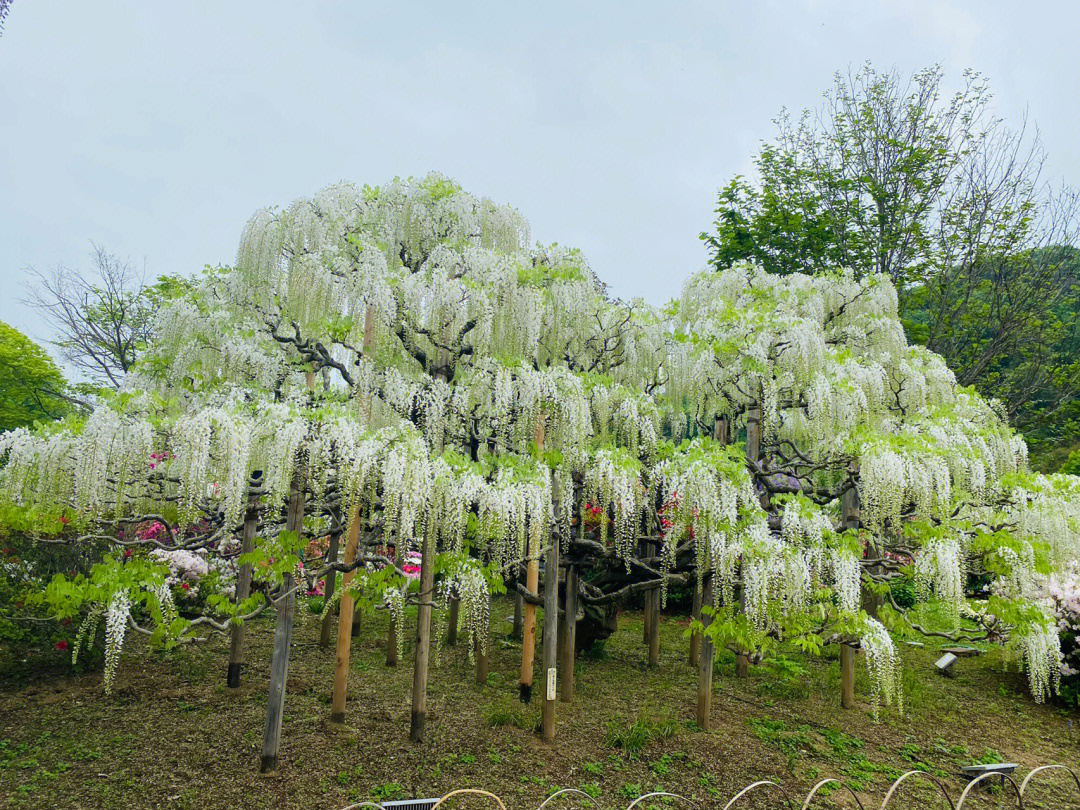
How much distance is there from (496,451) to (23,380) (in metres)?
15.9

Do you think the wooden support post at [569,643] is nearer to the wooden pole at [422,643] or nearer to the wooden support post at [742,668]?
the wooden pole at [422,643]

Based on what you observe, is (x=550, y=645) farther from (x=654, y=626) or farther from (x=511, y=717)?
(x=654, y=626)

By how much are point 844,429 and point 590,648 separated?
5085mm

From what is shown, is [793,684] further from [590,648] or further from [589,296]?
[589,296]

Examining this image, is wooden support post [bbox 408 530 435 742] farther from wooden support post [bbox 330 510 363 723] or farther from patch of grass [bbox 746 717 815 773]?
patch of grass [bbox 746 717 815 773]

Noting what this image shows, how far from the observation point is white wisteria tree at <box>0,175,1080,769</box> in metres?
5.05

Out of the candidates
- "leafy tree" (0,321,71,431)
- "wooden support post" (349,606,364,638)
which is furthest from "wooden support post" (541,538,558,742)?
"leafy tree" (0,321,71,431)

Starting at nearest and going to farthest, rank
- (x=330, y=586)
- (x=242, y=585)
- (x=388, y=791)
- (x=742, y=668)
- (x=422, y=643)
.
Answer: (x=388, y=791)
(x=422, y=643)
(x=242, y=585)
(x=742, y=668)
(x=330, y=586)

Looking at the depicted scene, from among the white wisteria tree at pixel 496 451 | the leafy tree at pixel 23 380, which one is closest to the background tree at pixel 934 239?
the white wisteria tree at pixel 496 451

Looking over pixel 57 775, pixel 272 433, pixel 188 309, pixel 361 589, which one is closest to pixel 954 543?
pixel 361 589

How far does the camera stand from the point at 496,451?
22.9ft

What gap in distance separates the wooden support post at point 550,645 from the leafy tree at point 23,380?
49.0 ft

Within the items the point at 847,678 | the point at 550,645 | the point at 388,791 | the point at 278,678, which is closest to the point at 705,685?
the point at 550,645

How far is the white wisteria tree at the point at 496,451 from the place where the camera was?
5055 mm
